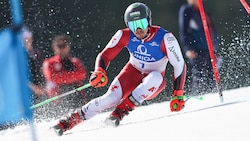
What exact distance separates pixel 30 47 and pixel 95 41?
2.60ft

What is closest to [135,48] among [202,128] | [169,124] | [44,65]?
[169,124]

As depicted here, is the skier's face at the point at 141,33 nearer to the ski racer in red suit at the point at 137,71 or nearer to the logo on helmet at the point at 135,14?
the ski racer in red suit at the point at 137,71

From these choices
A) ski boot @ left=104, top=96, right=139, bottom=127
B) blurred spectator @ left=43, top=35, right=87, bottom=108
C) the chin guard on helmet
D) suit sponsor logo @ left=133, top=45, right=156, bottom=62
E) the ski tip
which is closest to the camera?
the ski tip

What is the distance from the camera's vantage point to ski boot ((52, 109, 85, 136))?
4363 mm

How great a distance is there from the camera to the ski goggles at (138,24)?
15.0ft

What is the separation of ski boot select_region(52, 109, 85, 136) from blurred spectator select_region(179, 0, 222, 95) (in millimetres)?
2284

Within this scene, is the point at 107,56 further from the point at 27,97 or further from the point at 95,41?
the point at 95,41

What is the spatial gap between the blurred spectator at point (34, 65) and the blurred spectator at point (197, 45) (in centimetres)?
171

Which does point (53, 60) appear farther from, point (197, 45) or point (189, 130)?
point (189, 130)

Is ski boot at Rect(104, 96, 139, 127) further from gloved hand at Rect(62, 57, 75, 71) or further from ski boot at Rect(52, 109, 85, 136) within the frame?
gloved hand at Rect(62, 57, 75, 71)

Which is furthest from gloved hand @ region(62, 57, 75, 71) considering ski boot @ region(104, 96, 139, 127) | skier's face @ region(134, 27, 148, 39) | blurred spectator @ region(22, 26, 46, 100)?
ski boot @ region(104, 96, 139, 127)

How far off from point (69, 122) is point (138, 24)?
3.10 ft

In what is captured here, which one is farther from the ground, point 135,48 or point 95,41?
point 95,41

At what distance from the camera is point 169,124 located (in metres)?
3.90
